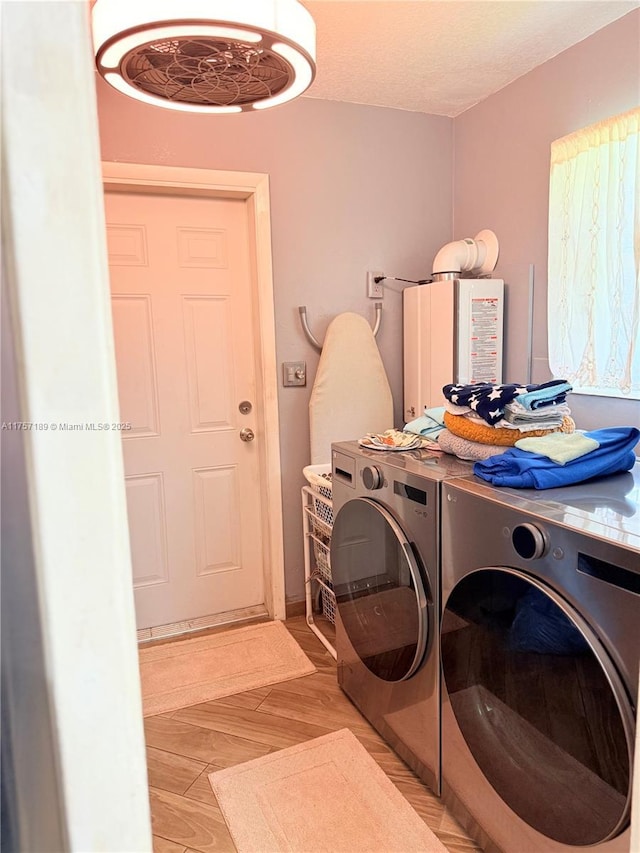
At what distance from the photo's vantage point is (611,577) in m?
0.97

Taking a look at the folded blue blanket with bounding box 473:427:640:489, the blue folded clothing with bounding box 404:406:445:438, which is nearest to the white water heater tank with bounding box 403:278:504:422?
the blue folded clothing with bounding box 404:406:445:438

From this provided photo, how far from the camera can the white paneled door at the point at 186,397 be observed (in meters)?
2.42

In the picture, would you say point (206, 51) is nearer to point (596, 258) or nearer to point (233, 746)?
point (596, 258)

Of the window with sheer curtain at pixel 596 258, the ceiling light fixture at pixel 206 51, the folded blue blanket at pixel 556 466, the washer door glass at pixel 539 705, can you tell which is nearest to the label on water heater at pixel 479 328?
the window with sheer curtain at pixel 596 258

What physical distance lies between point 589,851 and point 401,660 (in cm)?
63

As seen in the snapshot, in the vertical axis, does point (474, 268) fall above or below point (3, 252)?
above

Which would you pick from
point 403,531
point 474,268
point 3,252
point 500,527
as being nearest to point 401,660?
point 403,531

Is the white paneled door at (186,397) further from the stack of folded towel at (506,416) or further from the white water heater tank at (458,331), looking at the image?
the stack of folded towel at (506,416)

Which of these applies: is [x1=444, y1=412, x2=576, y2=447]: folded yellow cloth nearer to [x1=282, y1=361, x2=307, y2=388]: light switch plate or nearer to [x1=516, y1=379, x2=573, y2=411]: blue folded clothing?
[x1=516, y1=379, x2=573, y2=411]: blue folded clothing

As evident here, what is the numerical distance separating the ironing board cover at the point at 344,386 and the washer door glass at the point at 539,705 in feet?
4.19

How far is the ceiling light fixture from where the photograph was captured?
1111 mm

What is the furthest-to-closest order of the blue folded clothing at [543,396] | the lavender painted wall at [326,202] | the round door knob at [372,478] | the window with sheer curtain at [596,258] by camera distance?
the lavender painted wall at [326,202] → the window with sheer curtain at [596,258] → the round door knob at [372,478] → the blue folded clothing at [543,396]

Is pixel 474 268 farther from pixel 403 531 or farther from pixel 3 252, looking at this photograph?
pixel 3 252

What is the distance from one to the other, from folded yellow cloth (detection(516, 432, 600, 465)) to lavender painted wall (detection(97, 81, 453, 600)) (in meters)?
1.40
